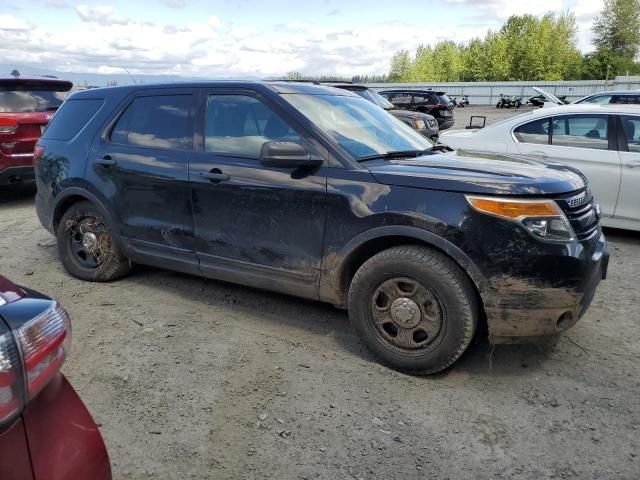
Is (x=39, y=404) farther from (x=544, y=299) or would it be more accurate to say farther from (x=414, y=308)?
(x=544, y=299)

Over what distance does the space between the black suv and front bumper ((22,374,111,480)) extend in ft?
6.55

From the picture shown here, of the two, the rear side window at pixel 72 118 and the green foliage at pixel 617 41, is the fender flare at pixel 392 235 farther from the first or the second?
the green foliage at pixel 617 41

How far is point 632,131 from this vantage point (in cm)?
596

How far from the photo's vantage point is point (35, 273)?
5.11m

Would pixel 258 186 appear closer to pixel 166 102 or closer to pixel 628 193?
pixel 166 102

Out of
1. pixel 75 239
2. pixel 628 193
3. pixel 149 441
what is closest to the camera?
pixel 149 441

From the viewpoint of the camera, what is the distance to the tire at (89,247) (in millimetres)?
4664

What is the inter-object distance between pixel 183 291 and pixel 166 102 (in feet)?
5.26

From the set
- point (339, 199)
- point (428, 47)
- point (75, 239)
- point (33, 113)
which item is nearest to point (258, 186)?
point (339, 199)

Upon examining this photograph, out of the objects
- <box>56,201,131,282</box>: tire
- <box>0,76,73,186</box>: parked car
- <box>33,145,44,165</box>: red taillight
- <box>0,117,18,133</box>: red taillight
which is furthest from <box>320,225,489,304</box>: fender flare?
<box>0,117,18,133</box>: red taillight

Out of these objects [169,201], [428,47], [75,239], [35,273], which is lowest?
[35,273]

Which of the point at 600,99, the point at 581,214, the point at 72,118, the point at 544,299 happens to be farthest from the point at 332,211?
the point at 600,99

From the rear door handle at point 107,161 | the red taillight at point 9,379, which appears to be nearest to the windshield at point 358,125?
the rear door handle at point 107,161

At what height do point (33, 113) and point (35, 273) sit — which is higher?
point (33, 113)
